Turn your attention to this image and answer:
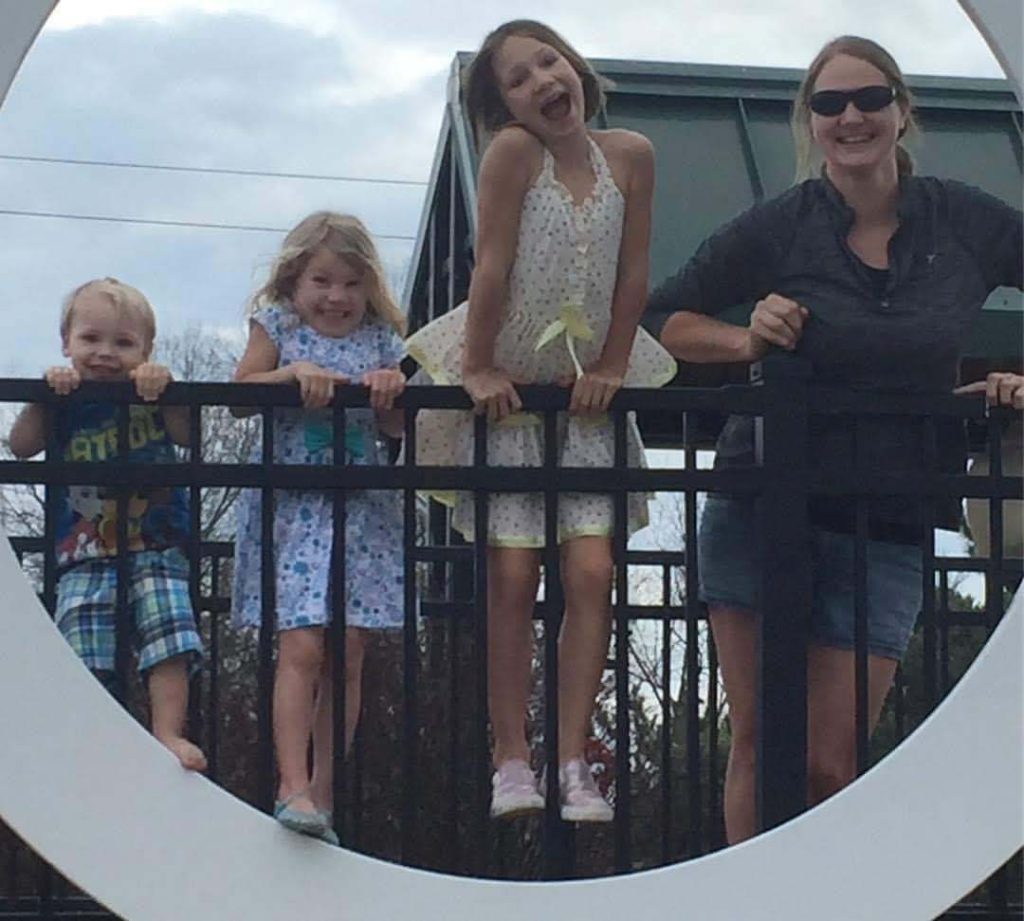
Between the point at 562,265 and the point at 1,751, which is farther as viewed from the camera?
the point at 562,265

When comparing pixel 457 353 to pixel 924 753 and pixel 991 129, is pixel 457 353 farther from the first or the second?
pixel 991 129

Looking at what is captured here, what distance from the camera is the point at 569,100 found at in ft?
11.1

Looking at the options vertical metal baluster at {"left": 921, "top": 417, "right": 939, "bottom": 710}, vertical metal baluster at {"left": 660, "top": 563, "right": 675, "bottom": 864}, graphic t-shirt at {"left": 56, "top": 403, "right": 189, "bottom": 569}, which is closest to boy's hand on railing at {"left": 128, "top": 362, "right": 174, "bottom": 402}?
graphic t-shirt at {"left": 56, "top": 403, "right": 189, "bottom": 569}

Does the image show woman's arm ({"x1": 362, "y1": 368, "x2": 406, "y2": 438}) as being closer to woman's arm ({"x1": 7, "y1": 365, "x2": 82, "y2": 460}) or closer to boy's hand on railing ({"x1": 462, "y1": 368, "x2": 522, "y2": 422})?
boy's hand on railing ({"x1": 462, "y1": 368, "x2": 522, "y2": 422})

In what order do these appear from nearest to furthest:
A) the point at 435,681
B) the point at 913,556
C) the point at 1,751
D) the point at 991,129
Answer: the point at 1,751
the point at 913,556
the point at 991,129
the point at 435,681

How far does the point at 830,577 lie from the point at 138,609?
125 centimetres

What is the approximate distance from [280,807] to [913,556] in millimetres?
1235

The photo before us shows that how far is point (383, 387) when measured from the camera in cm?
321

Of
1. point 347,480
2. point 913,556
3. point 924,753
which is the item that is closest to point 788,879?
point 924,753

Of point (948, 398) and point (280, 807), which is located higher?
point (948, 398)

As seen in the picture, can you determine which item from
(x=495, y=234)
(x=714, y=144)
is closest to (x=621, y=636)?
(x=495, y=234)

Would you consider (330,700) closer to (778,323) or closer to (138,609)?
(138,609)

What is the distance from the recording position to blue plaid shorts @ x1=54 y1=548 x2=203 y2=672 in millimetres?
3422

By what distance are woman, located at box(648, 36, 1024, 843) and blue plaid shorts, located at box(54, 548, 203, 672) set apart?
3.12 feet
